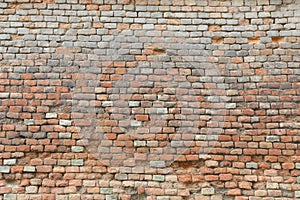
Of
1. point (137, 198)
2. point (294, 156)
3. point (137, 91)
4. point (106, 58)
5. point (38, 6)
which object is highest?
point (38, 6)

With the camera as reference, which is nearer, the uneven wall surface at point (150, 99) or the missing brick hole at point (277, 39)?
the uneven wall surface at point (150, 99)

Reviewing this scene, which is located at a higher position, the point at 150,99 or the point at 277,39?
the point at 277,39

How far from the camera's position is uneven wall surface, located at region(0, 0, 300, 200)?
384cm

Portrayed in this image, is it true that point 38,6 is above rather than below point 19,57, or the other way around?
above

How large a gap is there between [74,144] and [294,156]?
7.13 feet

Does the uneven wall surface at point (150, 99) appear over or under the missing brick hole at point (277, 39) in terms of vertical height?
under

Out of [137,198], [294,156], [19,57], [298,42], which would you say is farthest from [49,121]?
[298,42]

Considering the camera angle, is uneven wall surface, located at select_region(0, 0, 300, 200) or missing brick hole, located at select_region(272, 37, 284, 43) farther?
missing brick hole, located at select_region(272, 37, 284, 43)

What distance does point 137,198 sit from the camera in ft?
12.5

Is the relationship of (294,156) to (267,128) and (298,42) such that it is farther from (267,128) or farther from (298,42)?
(298,42)

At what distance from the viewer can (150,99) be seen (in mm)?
4062

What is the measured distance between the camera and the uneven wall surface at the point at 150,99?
3.84 meters

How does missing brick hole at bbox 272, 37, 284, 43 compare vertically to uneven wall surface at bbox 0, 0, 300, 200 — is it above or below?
above

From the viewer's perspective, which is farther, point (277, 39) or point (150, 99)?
point (277, 39)
